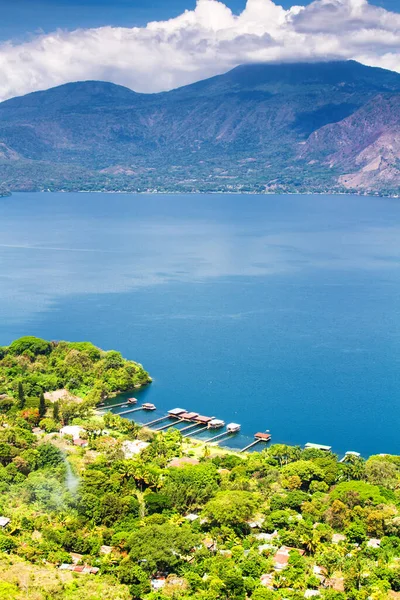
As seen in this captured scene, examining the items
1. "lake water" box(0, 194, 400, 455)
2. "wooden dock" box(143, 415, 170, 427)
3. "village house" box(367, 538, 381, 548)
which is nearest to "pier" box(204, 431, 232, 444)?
"lake water" box(0, 194, 400, 455)

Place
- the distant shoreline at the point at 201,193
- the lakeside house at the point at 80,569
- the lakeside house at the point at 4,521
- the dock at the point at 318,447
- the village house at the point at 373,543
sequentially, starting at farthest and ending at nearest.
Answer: the distant shoreline at the point at 201,193 < the dock at the point at 318,447 < the lakeside house at the point at 4,521 < the village house at the point at 373,543 < the lakeside house at the point at 80,569

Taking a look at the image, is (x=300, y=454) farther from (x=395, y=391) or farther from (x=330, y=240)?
(x=330, y=240)

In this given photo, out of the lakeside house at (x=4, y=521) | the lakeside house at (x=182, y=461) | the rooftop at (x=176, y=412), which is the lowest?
the lakeside house at (x=182, y=461)

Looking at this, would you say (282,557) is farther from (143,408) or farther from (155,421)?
(143,408)

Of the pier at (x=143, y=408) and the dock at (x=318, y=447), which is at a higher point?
the pier at (x=143, y=408)

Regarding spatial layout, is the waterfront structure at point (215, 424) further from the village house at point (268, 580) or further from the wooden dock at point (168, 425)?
the village house at point (268, 580)

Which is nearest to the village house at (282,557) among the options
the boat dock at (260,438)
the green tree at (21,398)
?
the boat dock at (260,438)

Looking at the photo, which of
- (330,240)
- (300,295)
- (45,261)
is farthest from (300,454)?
(330,240)
